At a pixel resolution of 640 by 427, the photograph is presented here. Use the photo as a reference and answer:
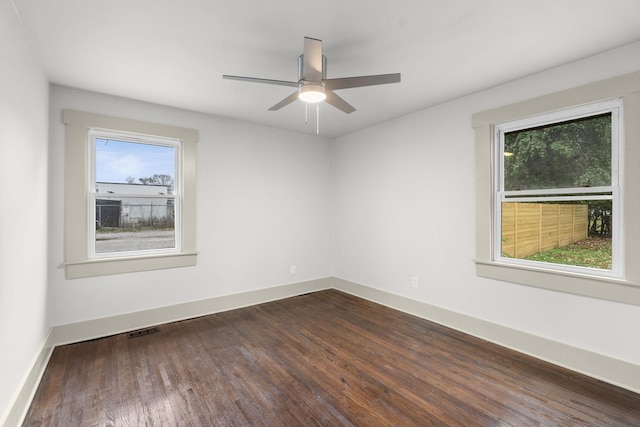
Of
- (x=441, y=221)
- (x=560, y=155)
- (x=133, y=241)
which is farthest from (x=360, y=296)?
(x=133, y=241)

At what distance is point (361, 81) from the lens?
212 cm

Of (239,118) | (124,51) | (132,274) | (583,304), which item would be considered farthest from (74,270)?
(583,304)

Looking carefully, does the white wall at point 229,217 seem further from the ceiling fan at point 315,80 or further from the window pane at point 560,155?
the window pane at point 560,155

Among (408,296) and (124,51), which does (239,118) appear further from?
(408,296)

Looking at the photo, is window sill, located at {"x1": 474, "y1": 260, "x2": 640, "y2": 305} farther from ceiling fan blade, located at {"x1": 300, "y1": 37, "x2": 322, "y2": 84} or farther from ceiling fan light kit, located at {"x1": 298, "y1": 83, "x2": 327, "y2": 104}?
ceiling fan blade, located at {"x1": 300, "y1": 37, "x2": 322, "y2": 84}

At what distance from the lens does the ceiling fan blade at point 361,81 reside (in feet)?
6.72

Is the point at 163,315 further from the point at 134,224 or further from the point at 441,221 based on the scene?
the point at 441,221

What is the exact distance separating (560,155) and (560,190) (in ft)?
1.06

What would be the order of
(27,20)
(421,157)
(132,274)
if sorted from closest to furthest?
(27,20)
(132,274)
(421,157)

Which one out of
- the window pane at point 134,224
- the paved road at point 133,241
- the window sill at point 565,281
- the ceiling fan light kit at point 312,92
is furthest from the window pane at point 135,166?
the window sill at point 565,281

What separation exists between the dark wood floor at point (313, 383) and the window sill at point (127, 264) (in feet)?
2.29

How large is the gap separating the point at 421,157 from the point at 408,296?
1.80 meters

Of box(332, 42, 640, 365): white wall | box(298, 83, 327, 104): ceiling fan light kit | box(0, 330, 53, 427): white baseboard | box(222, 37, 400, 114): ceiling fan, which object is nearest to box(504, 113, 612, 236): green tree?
box(332, 42, 640, 365): white wall

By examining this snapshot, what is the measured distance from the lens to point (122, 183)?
3395 mm
